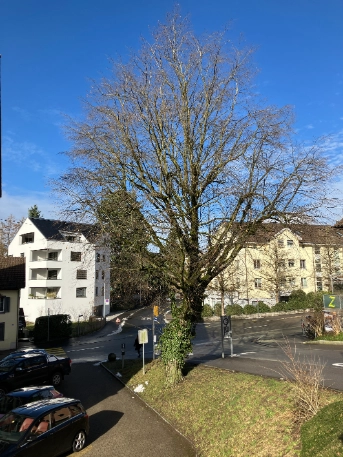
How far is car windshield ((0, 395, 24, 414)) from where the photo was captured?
1126cm

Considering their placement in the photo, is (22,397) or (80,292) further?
(80,292)

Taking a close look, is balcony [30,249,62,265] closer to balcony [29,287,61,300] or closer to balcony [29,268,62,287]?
balcony [29,268,62,287]

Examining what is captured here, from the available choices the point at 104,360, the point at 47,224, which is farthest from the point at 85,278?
the point at 104,360

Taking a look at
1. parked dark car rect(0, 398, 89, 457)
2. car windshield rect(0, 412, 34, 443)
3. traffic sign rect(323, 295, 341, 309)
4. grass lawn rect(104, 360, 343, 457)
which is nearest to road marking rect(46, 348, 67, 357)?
grass lawn rect(104, 360, 343, 457)

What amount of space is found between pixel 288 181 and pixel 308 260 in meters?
47.5

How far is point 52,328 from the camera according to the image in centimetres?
3716

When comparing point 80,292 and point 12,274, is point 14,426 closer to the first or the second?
point 12,274

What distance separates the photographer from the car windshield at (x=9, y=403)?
11.3 m

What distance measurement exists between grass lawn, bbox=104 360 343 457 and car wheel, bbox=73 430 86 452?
2.81 meters

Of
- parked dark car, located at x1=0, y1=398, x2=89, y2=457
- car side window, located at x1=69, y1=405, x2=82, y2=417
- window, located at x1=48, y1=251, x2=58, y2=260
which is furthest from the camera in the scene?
window, located at x1=48, y1=251, x2=58, y2=260

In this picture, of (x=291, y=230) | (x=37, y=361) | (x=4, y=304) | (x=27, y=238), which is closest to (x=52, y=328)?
(x=4, y=304)

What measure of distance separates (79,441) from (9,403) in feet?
8.58

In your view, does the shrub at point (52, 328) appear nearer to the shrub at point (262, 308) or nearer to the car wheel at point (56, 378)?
the car wheel at point (56, 378)

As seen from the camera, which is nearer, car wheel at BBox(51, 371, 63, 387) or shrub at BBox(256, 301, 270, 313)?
car wheel at BBox(51, 371, 63, 387)
